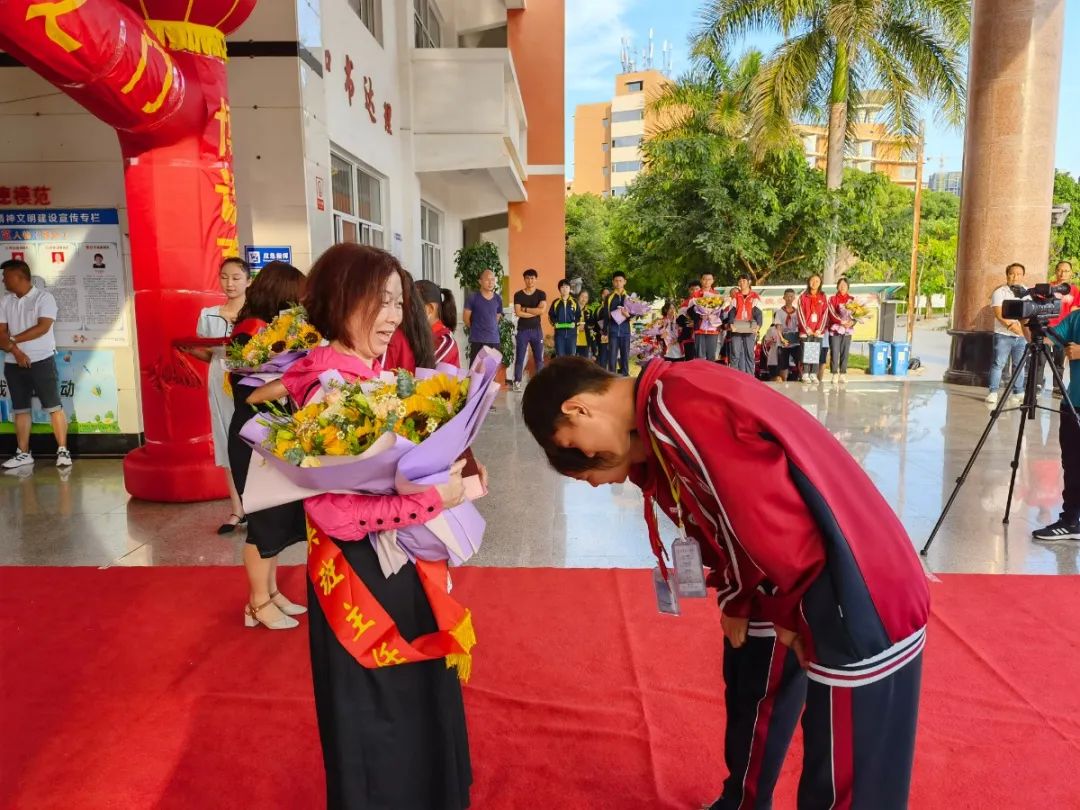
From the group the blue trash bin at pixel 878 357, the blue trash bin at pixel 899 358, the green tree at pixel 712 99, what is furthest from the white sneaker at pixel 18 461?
the green tree at pixel 712 99

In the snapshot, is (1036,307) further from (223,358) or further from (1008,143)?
(1008,143)

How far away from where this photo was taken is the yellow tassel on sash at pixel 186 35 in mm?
4863

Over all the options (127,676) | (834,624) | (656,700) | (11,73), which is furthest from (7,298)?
(834,624)

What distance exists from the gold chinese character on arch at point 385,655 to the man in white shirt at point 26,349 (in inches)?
227

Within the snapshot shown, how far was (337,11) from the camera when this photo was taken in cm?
760

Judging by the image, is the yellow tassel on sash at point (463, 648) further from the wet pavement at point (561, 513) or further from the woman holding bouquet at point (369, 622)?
Result: the wet pavement at point (561, 513)

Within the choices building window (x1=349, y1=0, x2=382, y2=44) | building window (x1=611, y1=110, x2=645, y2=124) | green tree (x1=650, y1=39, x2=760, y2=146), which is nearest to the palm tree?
green tree (x1=650, y1=39, x2=760, y2=146)

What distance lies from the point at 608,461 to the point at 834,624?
506 millimetres

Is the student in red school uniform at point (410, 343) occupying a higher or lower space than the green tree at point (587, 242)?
lower

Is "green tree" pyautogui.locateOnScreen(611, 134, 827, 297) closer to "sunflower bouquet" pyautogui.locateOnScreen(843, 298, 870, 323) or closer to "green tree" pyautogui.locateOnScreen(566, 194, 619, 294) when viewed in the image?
"sunflower bouquet" pyautogui.locateOnScreen(843, 298, 870, 323)

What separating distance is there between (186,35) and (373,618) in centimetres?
447

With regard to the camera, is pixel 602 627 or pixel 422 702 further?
pixel 602 627

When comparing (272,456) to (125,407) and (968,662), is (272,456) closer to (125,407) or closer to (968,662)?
(968,662)

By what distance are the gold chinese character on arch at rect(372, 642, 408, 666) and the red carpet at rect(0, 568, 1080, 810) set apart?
74cm
